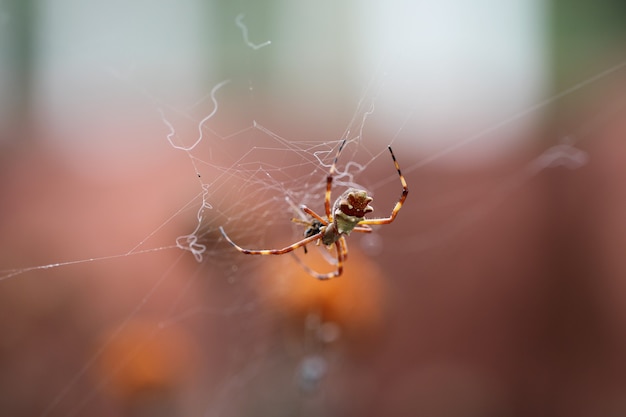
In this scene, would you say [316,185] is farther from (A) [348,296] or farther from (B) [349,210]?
(B) [349,210]

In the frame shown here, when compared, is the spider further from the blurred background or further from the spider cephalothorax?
the blurred background

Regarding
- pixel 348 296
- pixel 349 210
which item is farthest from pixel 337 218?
pixel 348 296

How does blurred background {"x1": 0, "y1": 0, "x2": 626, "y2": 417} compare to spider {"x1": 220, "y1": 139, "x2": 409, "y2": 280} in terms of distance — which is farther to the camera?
blurred background {"x1": 0, "y1": 0, "x2": 626, "y2": 417}

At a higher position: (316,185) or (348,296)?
(316,185)

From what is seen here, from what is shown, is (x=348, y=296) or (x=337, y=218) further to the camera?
(x=348, y=296)

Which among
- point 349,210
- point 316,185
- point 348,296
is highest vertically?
point 316,185

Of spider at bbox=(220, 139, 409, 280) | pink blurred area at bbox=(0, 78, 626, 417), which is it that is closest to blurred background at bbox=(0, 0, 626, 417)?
pink blurred area at bbox=(0, 78, 626, 417)

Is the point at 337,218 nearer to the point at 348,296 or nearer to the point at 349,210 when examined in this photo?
the point at 349,210

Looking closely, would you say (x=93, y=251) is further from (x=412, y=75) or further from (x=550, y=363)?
(x=550, y=363)

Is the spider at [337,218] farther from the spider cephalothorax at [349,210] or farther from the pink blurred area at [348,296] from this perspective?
the pink blurred area at [348,296]
